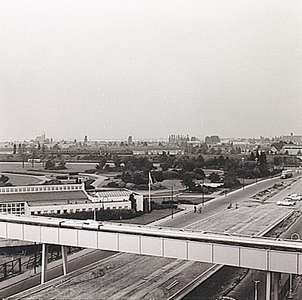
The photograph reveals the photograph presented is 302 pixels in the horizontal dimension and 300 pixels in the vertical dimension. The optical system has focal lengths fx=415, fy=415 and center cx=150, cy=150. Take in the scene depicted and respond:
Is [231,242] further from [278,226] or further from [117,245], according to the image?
[278,226]

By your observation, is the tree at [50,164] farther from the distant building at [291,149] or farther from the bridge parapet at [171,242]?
the distant building at [291,149]

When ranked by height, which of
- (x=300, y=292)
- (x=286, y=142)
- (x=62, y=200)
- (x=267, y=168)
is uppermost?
(x=286, y=142)

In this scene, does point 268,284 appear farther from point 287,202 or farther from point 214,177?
point 214,177

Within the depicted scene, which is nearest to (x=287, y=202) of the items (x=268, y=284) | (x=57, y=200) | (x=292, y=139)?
(x=292, y=139)

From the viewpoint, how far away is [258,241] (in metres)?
4.78

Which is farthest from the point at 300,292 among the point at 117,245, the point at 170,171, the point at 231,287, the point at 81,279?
the point at 170,171

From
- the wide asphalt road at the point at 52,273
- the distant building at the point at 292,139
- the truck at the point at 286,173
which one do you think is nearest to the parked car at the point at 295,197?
the truck at the point at 286,173

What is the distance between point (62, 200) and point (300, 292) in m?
6.00

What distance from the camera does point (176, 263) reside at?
6.29 meters

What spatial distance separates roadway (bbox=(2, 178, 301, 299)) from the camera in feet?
17.1

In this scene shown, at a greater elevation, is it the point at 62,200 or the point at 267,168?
the point at 267,168

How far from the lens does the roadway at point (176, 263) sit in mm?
5227

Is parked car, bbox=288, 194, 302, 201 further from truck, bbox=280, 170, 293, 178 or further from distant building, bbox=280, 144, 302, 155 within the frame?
distant building, bbox=280, 144, 302, 155

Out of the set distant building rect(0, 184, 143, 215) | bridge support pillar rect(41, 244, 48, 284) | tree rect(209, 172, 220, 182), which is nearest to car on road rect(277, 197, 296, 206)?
tree rect(209, 172, 220, 182)
